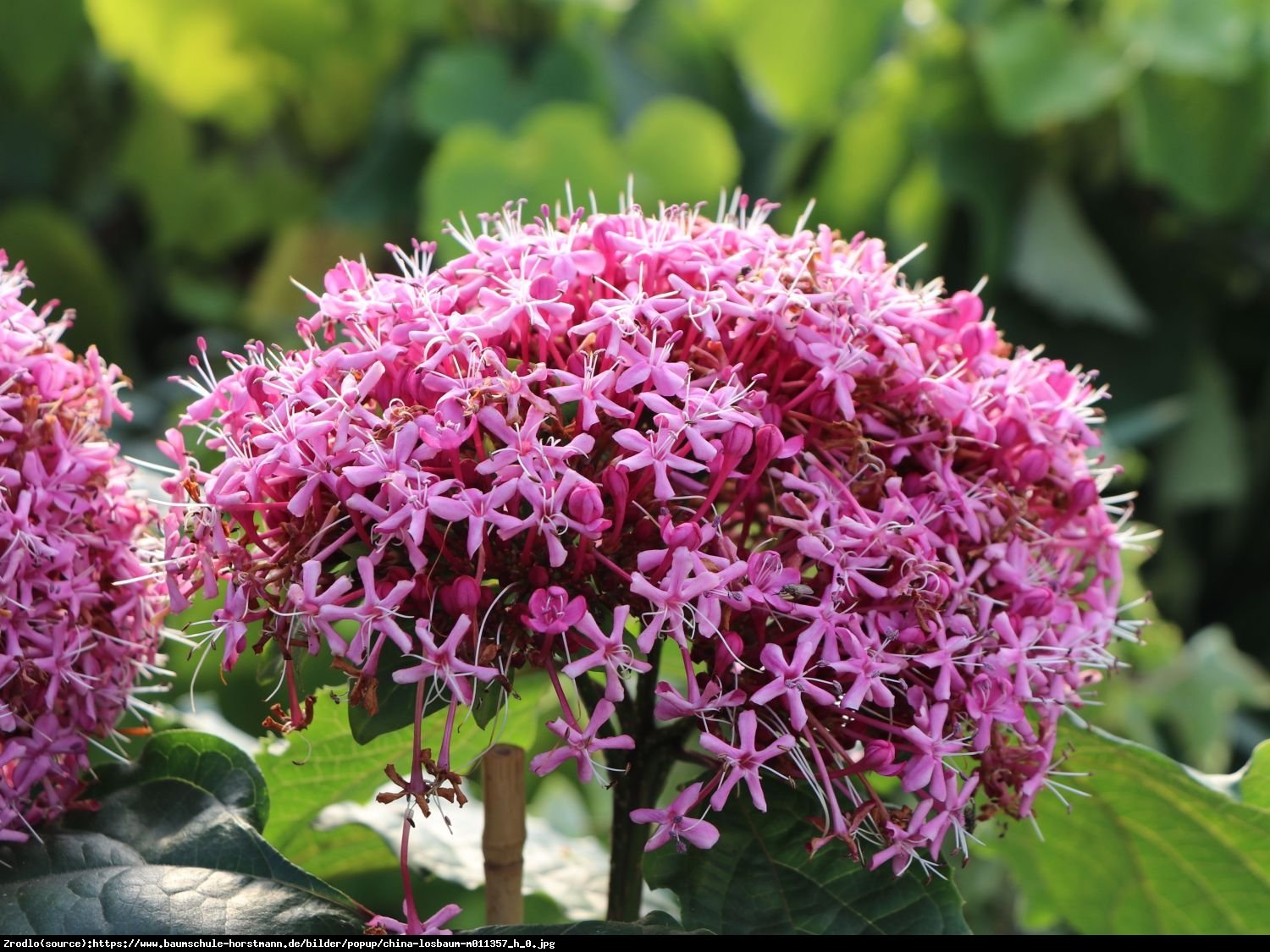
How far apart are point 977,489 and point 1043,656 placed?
0.08 m

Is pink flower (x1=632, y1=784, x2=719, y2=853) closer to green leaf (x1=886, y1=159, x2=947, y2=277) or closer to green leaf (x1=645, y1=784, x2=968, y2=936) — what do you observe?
green leaf (x1=645, y1=784, x2=968, y2=936)

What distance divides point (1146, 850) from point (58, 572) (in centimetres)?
61

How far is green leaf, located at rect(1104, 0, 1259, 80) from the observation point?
1911 mm

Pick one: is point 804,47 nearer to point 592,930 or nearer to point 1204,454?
point 1204,454

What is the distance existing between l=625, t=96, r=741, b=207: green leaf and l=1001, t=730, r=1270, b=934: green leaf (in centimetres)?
139

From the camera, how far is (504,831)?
625mm

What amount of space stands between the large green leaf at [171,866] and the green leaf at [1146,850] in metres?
Result: 0.41

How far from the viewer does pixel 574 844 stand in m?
0.96

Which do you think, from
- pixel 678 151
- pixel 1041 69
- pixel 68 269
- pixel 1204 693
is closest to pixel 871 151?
pixel 1041 69

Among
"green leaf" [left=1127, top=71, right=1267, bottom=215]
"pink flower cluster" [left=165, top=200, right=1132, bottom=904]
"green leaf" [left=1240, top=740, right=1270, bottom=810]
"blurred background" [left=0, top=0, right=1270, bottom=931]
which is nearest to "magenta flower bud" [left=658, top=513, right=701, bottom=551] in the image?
"pink flower cluster" [left=165, top=200, right=1132, bottom=904]

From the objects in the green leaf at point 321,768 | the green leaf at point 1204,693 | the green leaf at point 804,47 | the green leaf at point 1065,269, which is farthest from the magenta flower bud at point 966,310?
the green leaf at point 804,47

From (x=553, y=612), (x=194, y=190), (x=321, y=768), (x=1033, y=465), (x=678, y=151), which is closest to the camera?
(x=553, y=612)

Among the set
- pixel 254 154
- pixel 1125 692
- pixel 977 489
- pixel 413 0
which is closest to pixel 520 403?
pixel 977 489

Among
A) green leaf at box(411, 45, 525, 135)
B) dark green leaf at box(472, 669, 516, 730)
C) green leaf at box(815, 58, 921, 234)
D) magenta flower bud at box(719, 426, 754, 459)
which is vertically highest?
green leaf at box(411, 45, 525, 135)
